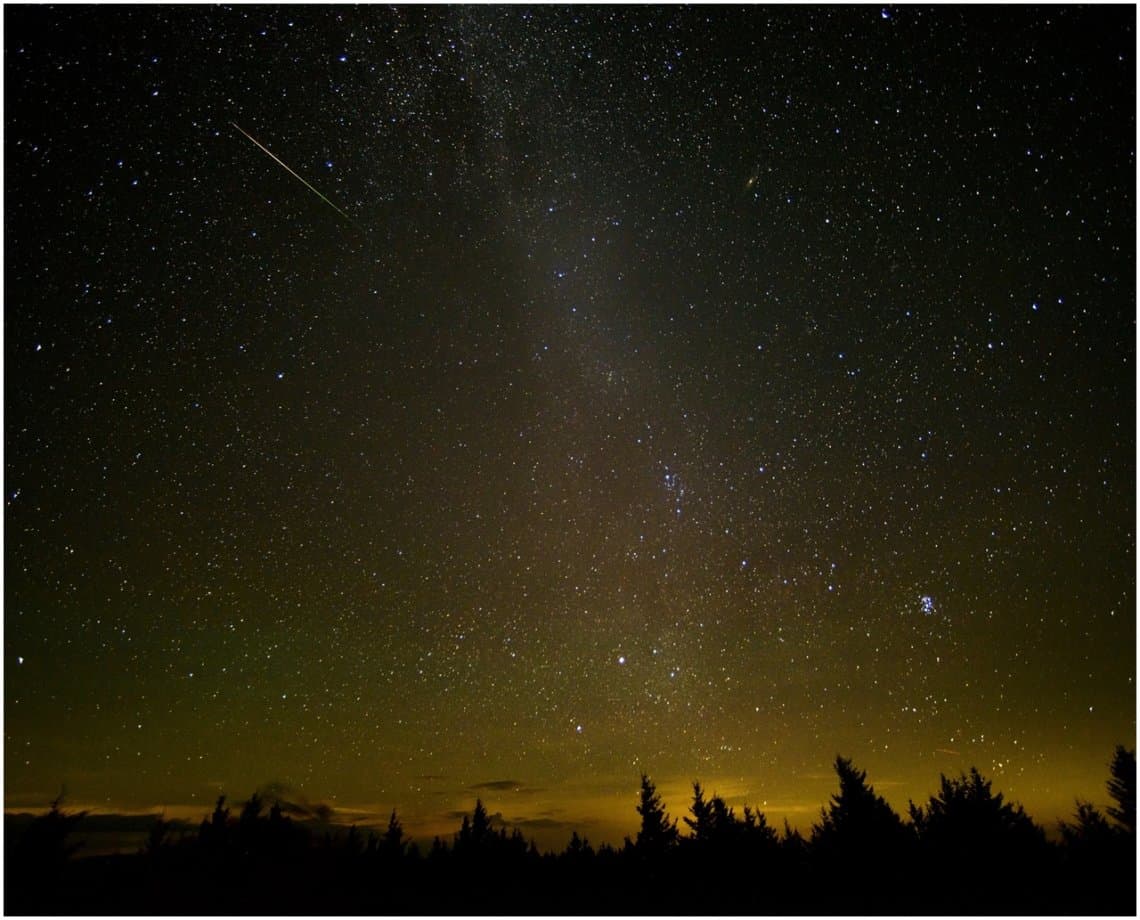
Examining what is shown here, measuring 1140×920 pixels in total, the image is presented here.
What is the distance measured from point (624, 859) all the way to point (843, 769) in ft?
30.9

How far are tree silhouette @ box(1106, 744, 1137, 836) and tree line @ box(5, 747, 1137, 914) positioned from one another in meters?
0.04

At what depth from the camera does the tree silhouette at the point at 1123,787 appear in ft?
50.7

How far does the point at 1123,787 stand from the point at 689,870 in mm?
12019

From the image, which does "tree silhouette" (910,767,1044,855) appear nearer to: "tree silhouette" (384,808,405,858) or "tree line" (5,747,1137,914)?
"tree line" (5,747,1137,914)

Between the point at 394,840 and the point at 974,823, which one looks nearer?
the point at 974,823

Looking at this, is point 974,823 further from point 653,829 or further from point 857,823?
point 653,829

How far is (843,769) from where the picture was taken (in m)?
16.6

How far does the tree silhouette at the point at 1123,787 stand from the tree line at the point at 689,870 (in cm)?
4

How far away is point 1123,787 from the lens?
52.4ft

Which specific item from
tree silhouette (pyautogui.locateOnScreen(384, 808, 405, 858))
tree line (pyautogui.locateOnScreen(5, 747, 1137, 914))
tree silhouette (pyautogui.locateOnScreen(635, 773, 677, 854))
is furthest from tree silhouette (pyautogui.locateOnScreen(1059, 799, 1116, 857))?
tree silhouette (pyautogui.locateOnScreen(384, 808, 405, 858))

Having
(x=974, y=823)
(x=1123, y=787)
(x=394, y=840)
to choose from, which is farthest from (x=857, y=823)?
(x=394, y=840)

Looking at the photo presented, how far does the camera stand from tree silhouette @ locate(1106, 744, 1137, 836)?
15.4 m

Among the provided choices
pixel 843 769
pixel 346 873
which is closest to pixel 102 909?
pixel 346 873

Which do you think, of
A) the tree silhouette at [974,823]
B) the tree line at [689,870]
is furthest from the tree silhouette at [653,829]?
the tree silhouette at [974,823]
